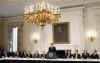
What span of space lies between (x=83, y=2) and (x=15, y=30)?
21.1 feet

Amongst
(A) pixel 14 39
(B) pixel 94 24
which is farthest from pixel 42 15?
(A) pixel 14 39

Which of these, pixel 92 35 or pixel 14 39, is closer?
pixel 92 35

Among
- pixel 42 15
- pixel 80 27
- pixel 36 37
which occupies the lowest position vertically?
pixel 36 37

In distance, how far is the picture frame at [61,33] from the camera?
10602 mm

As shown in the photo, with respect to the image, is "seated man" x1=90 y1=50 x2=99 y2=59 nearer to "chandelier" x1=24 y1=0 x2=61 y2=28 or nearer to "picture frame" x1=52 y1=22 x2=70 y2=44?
"picture frame" x1=52 y1=22 x2=70 y2=44

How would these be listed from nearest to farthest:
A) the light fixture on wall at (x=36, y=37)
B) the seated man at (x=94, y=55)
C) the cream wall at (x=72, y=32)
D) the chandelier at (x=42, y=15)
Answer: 1. the chandelier at (x=42, y=15)
2. the seated man at (x=94, y=55)
3. the cream wall at (x=72, y=32)
4. the light fixture on wall at (x=36, y=37)

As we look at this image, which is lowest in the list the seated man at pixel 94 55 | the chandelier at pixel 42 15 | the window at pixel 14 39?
the seated man at pixel 94 55

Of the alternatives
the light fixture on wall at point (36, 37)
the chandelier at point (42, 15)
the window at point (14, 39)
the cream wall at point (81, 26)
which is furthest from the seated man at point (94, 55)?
the window at point (14, 39)

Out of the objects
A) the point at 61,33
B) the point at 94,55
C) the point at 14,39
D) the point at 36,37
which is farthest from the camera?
the point at 14,39

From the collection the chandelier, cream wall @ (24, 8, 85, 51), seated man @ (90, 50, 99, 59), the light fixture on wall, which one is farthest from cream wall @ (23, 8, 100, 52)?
the chandelier

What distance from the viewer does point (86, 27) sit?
10078 mm

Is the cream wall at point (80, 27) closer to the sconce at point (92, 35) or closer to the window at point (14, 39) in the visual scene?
the sconce at point (92, 35)

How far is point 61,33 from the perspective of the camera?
35.7 ft

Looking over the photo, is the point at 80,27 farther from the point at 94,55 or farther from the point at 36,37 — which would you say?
the point at 36,37
